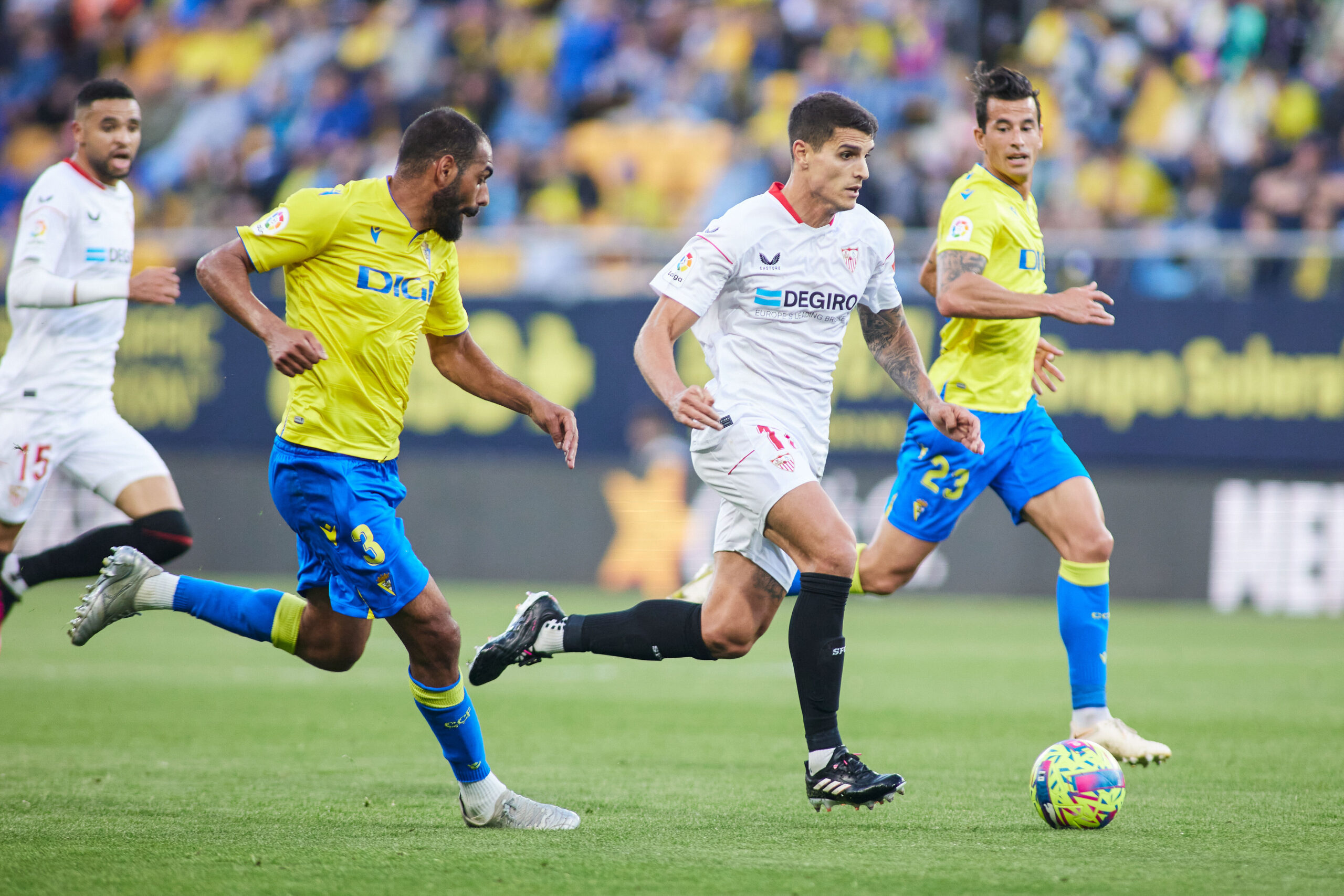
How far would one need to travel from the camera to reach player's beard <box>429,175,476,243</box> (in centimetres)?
534

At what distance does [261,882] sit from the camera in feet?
13.7

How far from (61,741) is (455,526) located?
862cm

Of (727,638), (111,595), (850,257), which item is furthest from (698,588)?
(111,595)

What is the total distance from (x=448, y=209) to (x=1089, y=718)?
330cm

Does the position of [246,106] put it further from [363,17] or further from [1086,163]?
[1086,163]

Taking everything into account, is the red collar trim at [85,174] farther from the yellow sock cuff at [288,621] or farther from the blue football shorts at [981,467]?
the blue football shorts at [981,467]

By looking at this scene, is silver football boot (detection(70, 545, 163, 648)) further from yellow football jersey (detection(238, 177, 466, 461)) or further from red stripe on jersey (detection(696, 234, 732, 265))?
red stripe on jersey (detection(696, 234, 732, 265))

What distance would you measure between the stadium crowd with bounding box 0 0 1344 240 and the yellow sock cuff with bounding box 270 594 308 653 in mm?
10574

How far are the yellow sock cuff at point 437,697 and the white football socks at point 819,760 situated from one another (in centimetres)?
123

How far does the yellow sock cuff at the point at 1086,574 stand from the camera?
658 cm

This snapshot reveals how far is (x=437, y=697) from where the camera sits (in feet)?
17.7

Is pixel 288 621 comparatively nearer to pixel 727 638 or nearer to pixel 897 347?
pixel 727 638

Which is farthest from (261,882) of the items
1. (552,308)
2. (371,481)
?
(552,308)

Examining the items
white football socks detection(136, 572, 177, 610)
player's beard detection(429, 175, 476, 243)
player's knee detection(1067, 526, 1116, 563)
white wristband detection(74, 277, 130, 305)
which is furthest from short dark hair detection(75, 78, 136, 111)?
player's knee detection(1067, 526, 1116, 563)
